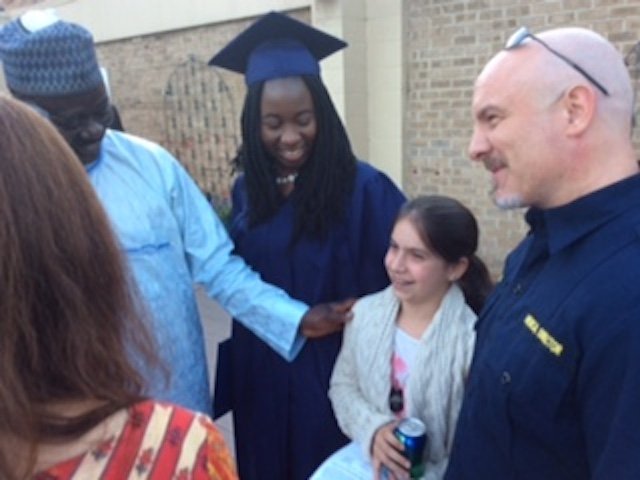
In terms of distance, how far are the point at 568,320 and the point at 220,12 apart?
6.57 m

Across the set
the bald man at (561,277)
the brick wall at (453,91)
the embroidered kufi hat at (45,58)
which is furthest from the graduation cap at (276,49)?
the brick wall at (453,91)

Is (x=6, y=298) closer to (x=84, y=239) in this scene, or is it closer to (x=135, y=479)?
(x=84, y=239)

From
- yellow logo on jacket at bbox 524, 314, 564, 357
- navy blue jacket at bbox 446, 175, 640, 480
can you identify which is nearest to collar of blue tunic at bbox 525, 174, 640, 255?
navy blue jacket at bbox 446, 175, 640, 480

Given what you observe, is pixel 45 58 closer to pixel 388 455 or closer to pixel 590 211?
pixel 590 211

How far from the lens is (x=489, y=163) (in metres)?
1.44

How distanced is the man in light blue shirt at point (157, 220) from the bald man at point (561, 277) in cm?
74

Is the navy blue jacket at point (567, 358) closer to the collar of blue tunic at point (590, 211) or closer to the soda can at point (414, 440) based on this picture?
the collar of blue tunic at point (590, 211)

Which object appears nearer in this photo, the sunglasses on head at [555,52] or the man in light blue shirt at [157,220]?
the sunglasses on head at [555,52]

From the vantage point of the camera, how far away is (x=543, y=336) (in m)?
1.21

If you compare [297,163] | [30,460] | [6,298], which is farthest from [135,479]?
[297,163]

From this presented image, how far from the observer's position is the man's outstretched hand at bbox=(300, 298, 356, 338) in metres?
2.02

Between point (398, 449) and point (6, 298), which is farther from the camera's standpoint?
point (398, 449)

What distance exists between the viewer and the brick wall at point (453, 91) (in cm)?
481

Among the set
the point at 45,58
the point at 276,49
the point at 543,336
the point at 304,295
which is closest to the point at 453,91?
the point at 276,49
